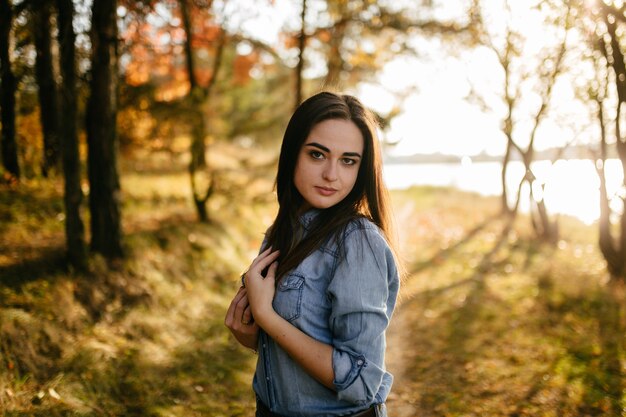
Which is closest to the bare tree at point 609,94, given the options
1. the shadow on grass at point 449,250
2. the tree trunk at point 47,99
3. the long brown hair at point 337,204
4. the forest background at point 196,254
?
the forest background at point 196,254

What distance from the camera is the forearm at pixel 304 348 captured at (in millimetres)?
1729

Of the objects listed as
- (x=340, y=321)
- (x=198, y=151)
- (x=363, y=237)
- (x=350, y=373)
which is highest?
(x=198, y=151)

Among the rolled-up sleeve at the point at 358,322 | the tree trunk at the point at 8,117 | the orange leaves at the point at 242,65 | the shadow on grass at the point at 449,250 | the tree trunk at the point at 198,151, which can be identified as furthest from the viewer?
the orange leaves at the point at 242,65

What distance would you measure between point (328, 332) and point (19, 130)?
29.2 feet

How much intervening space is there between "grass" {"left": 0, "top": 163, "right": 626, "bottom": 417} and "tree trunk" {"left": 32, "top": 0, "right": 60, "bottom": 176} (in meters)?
0.62

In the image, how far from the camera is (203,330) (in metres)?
6.56

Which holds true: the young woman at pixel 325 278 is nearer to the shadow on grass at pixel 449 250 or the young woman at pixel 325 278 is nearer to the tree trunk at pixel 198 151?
the tree trunk at pixel 198 151

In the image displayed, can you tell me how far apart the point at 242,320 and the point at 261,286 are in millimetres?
225

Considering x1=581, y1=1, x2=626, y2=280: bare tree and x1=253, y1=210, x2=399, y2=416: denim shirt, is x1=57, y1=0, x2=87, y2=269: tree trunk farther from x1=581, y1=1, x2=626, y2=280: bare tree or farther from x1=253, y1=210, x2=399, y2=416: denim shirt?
x1=581, y1=1, x2=626, y2=280: bare tree

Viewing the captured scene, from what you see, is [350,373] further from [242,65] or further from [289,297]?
[242,65]

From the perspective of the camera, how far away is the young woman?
1.71 m

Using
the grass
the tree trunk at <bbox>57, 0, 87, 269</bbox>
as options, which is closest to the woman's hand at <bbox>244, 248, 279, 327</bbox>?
the grass

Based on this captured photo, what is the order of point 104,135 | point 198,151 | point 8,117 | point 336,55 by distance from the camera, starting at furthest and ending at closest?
point 336,55 → point 198,151 → point 8,117 → point 104,135

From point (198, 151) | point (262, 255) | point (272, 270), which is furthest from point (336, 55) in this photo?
point (272, 270)
